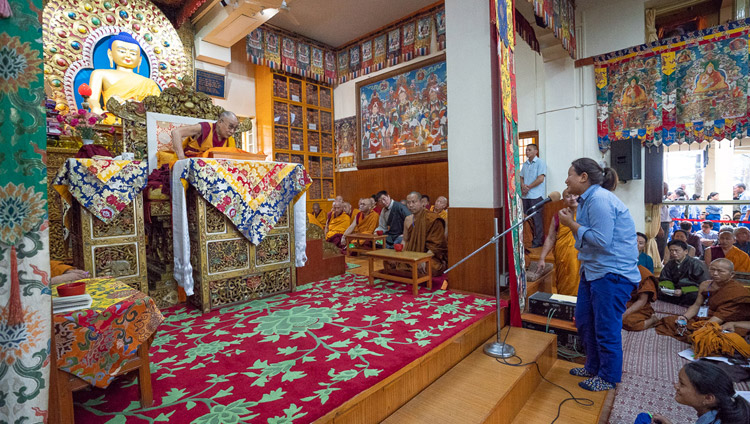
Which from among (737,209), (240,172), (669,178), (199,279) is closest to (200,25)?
(240,172)

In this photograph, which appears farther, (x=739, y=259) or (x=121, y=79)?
(x=121, y=79)

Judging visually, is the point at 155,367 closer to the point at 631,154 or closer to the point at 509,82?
the point at 509,82

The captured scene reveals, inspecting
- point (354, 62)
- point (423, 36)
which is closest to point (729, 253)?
point (423, 36)

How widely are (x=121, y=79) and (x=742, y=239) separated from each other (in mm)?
9019

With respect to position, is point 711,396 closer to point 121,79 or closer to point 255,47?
point 121,79

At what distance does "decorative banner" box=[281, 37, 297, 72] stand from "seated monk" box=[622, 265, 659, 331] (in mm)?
7176

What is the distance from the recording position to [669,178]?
17.9 ft

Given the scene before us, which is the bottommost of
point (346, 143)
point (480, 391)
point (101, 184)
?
point (480, 391)

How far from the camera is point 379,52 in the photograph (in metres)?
7.63

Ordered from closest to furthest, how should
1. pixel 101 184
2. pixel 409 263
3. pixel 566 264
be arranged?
pixel 101 184 → pixel 409 263 → pixel 566 264

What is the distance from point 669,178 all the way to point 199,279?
6605 mm

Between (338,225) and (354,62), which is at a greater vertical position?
(354,62)

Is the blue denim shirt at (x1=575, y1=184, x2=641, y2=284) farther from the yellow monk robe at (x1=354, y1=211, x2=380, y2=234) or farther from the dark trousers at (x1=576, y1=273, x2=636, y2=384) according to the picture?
the yellow monk robe at (x1=354, y1=211, x2=380, y2=234)

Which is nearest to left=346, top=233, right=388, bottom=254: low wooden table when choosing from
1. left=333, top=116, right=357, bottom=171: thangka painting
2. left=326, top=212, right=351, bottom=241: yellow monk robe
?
left=326, top=212, right=351, bottom=241: yellow monk robe
